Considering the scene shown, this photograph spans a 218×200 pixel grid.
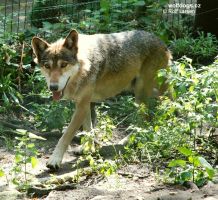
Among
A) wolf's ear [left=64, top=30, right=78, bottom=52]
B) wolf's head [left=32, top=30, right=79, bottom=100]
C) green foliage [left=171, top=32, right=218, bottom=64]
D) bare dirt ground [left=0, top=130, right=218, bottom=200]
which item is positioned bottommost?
bare dirt ground [left=0, top=130, right=218, bottom=200]

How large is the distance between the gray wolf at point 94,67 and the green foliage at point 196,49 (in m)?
2.47

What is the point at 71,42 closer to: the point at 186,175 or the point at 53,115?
the point at 53,115

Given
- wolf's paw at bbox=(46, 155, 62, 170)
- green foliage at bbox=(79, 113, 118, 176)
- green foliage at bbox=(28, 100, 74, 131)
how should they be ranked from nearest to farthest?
green foliage at bbox=(79, 113, 118, 176)
wolf's paw at bbox=(46, 155, 62, 170)
green foliage at bbox=(28, 100, 74, 131)

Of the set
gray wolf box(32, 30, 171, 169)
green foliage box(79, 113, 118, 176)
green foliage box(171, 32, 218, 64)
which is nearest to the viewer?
green foliage box(79, 113, 118, 176)

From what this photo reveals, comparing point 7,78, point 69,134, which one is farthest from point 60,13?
point 69,134

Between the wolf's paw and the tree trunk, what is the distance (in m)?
5.91

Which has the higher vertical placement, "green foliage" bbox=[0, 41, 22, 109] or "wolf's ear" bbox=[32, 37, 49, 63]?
"wolf's ear" bbox=[32, 37, 49, 63]

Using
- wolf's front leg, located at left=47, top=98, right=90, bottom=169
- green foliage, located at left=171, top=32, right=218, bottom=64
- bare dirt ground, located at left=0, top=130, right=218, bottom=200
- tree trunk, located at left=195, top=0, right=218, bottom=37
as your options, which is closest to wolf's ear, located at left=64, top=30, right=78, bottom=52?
wolf's front leg, located at left=47, top=98, right=90, bottom=169

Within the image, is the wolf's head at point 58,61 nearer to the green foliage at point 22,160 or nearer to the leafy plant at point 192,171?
the green foliage at point 22,160

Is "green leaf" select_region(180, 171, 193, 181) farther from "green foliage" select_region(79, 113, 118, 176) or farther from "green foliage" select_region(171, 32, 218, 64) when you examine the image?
"green foliage" select_region(171, 32, 218, 64)

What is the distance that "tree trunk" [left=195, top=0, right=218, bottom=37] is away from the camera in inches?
460

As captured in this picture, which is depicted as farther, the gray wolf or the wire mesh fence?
the wire mesh fence

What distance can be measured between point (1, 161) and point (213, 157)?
8.78ft

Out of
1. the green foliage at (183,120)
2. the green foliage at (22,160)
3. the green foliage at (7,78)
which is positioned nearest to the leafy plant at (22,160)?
the green foliage at (22,160)
